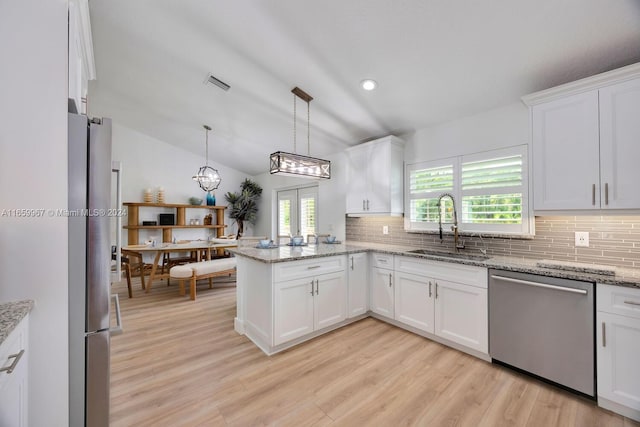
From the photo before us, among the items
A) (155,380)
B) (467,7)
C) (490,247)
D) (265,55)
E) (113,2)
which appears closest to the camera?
(467,7)

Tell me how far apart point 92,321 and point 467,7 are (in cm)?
295

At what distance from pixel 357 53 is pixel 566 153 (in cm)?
190

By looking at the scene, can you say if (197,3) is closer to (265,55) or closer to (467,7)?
(265,55)

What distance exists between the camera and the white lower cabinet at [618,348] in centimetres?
164

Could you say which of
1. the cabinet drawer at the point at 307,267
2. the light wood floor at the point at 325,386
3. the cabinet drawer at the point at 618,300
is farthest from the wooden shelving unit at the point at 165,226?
the cabinet drawer at the point at 618,300

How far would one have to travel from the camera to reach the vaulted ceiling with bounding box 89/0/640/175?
6.01ft

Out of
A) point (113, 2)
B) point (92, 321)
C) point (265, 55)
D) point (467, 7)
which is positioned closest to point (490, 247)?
point (467, 7)

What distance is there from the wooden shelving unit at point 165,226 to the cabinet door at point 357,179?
4.27m

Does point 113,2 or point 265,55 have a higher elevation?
point 113,2

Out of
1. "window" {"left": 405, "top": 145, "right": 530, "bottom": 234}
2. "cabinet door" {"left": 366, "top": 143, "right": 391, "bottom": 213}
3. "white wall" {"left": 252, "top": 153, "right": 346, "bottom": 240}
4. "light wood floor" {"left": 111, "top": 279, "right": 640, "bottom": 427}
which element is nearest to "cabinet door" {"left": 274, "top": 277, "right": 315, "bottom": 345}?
"light wood floor" {"left": 111, "top": 279, "right": 640, "bottom": 427}

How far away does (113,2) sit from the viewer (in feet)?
7.52

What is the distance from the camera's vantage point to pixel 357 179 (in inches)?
149

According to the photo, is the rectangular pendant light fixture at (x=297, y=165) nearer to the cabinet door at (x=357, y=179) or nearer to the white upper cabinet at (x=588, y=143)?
the cabinet door at (x=357, y=179)

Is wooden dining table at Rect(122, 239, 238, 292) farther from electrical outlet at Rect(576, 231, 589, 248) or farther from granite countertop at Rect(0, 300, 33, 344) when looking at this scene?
electrical outlet at Rect(576, 231, 589, 248)
